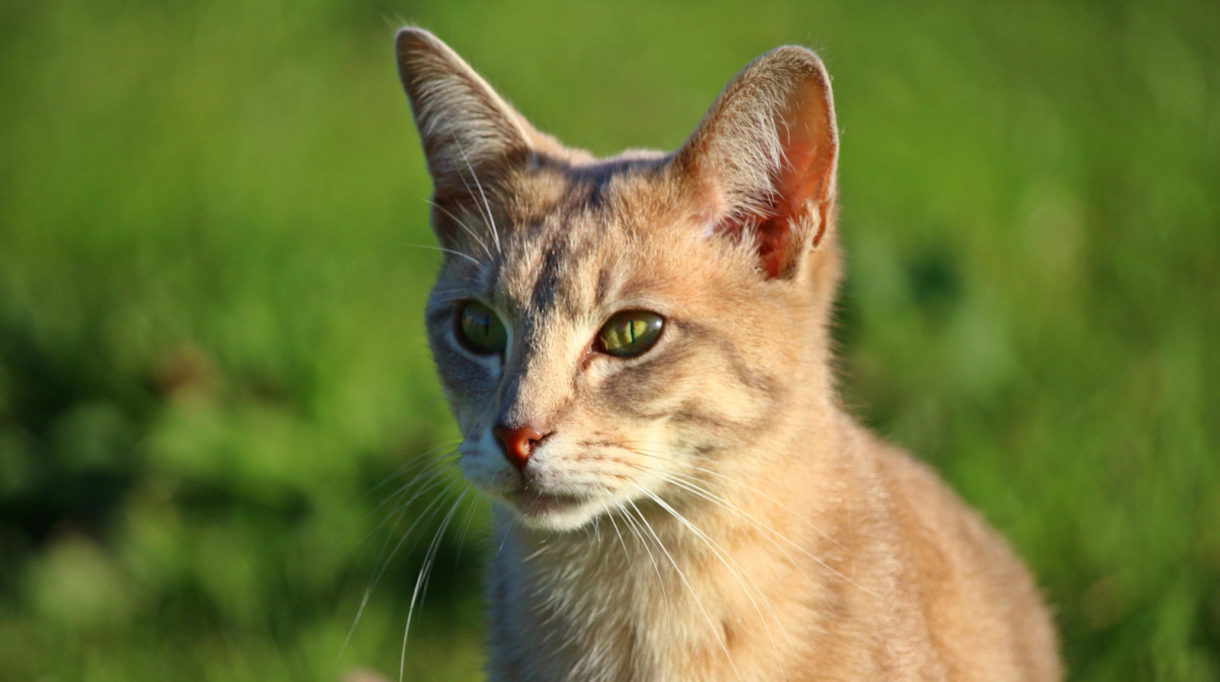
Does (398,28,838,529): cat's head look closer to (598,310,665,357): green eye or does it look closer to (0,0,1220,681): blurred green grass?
(598,310,665,357): green eye

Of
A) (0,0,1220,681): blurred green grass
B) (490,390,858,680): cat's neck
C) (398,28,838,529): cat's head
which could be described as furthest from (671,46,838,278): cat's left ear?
(0,0,1220,681): blurred green grass

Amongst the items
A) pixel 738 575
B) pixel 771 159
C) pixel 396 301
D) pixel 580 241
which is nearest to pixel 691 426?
pixel 738 575

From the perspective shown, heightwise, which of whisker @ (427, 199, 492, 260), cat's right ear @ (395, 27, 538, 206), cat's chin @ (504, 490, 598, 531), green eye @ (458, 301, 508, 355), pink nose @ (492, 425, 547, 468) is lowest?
cat's chin @ (504, 490, 598, 531)

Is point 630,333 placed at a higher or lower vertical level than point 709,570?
higher

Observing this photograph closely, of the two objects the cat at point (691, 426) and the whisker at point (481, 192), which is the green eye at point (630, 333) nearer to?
the cat at point (691, 426)

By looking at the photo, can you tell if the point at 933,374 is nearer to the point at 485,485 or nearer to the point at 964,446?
the point at 964,446

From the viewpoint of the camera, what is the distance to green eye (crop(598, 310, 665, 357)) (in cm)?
215

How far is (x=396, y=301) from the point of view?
193 inches

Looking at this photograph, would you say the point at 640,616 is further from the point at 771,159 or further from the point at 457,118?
the point at 457,118

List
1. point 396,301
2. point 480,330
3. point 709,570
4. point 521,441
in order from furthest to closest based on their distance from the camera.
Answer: point 396,301 → point 480,330 → point 709,570 → point 521,441

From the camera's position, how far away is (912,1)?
6336mm

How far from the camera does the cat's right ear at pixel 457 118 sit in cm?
247

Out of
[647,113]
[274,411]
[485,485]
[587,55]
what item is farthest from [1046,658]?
[587,55]

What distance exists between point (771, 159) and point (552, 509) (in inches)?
31.1
